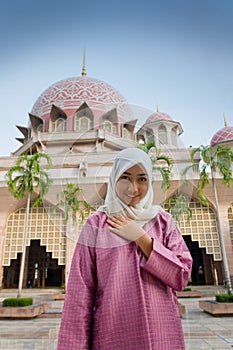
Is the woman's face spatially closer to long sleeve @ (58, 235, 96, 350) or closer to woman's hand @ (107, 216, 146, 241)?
woman's hand @ (107, 216, 146, 241)

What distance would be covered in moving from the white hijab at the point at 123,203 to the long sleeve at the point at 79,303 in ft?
0.75

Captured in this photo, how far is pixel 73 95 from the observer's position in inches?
874

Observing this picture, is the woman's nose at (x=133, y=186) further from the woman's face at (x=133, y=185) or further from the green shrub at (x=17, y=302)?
the green shrub at (x=17, y=302)

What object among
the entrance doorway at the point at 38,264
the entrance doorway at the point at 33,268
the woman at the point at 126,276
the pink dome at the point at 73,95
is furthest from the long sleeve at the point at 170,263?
the pink dome at the point at 73,95

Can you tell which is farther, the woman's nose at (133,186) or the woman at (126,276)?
the woman's nose at (133,186)

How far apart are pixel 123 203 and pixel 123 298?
1.24ft

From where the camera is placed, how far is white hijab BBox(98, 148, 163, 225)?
3.77 feet

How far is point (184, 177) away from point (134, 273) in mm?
701

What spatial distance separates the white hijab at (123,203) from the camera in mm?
1148

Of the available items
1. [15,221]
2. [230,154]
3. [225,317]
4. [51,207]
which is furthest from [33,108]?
[51,207]

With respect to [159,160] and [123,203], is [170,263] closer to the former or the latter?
[123,203]

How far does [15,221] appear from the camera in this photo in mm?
17203

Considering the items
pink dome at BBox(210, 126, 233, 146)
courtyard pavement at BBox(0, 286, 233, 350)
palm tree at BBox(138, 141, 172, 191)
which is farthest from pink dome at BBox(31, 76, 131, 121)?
palm tree at BBox(138, 141, 172, 191)

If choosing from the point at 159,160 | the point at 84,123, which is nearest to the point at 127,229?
the point at 159,160
